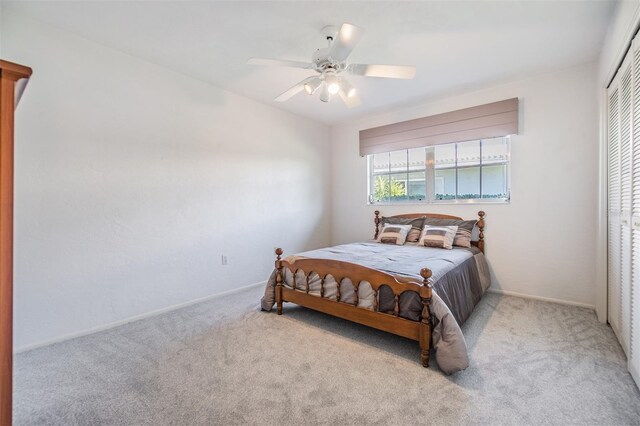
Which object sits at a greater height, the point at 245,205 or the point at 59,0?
the point at 59,0

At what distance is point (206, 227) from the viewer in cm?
335

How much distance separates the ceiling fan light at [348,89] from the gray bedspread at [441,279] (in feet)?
4.96

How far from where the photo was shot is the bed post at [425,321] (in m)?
1.92

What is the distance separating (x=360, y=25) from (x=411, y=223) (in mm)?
2575

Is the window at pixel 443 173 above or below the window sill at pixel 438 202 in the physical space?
above

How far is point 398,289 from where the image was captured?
207 centimetres

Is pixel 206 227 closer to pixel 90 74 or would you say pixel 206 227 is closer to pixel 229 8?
pixel 90 74

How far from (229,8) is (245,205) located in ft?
7.28

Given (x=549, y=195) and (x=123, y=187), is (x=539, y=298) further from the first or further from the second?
(x=123, y=187)

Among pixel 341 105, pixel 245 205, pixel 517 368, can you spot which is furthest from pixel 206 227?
pixel 517 368

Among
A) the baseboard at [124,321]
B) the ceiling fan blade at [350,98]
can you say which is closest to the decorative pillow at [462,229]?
the ceiling fan blade at [350,98]

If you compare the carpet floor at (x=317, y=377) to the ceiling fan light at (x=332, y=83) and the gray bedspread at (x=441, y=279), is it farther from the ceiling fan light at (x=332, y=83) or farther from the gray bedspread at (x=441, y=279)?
the ceiling fan light at (x=332, y=83)

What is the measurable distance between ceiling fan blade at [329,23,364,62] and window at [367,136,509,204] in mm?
2472

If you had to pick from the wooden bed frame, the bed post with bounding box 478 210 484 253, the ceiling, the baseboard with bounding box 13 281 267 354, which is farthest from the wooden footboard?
the bed post with bounding box 478 210 484 253
